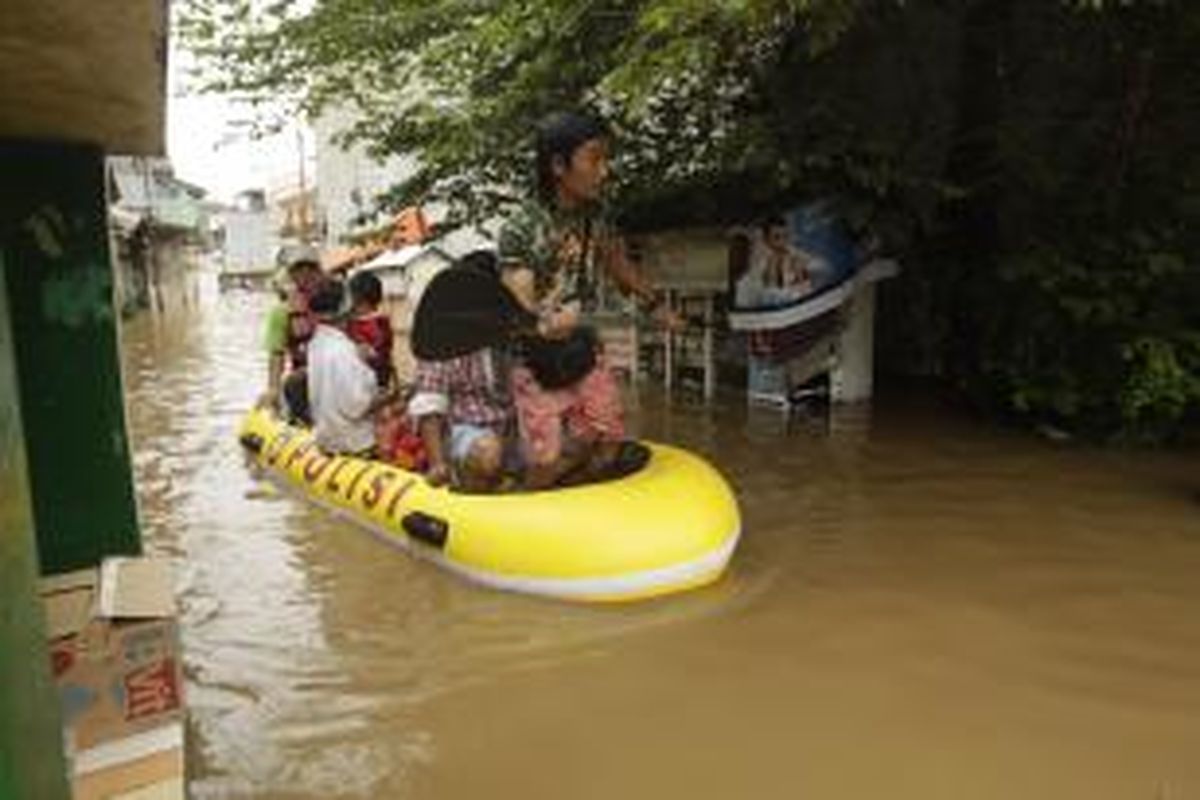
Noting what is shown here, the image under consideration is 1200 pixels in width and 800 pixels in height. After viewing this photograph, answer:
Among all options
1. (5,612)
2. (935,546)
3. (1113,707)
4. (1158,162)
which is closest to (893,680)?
(1113,707)

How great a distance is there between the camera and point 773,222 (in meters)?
9.40

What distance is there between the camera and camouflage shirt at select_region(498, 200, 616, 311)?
5895 mm

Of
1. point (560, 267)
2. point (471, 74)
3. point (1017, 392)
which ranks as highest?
point (471, 74)

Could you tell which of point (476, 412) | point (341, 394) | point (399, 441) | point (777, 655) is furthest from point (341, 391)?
point (777, 655)

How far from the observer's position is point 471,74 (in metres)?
9.59

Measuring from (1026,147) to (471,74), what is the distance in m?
4.07

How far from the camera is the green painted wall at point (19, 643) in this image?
2.02 meters

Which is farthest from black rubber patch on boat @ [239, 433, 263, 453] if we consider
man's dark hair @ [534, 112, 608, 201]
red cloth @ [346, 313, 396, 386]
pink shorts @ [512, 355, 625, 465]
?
man's dark hair @ [534, 112, 608, 201]

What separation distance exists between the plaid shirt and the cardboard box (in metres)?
2.91

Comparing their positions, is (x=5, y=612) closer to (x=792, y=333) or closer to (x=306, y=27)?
(x=792, y=333)

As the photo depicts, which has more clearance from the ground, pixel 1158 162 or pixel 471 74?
→ pixel 471 74

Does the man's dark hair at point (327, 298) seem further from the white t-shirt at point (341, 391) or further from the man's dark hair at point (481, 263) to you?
the man's dark hair at point (481, 263)

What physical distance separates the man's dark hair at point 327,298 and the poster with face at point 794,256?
10.7 ft

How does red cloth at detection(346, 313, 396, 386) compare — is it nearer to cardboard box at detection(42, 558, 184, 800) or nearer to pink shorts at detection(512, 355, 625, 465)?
pink shorts at detection(512, 355, 625, 465)
